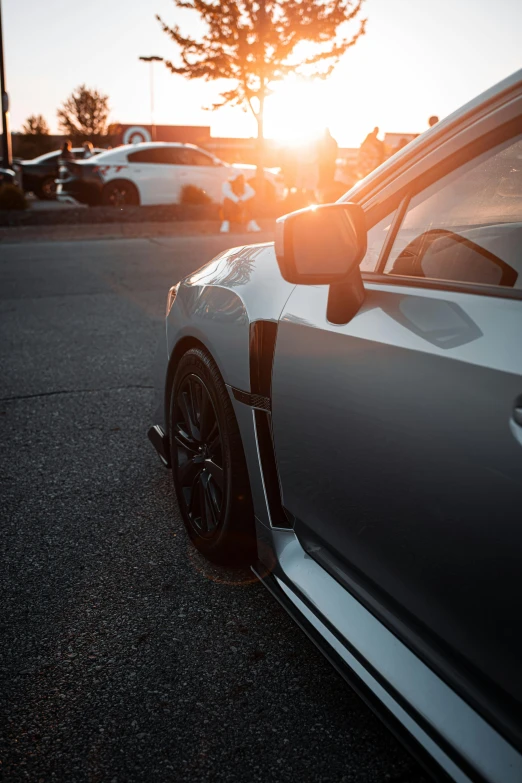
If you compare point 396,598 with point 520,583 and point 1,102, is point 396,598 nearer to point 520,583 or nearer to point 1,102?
point 520,583

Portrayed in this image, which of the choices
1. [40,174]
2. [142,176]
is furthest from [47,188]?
[142,176]

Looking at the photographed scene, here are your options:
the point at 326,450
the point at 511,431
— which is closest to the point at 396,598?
the point at 326,450

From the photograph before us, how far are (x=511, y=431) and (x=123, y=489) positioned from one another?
2.40 metres

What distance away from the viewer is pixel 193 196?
59.0ft

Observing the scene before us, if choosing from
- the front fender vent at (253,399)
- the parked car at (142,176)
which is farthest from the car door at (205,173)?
the front fender vent at (253,399)

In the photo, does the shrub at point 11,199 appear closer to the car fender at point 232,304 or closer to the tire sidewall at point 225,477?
the car fender at point 232,304

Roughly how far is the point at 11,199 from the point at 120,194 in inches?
104

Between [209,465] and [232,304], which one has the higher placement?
[232,304]

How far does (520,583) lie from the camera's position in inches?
49.1

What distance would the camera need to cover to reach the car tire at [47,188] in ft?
76.1

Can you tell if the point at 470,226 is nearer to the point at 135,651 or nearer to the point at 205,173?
the point at 135,651

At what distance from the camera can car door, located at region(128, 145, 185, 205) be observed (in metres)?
17.7

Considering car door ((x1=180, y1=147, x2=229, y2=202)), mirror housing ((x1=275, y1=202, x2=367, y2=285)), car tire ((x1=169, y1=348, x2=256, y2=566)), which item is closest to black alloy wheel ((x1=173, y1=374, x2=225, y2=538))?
car tire ((x1=169, y1=348, x2=256, y2=566))

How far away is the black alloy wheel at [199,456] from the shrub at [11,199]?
15.5 metres
